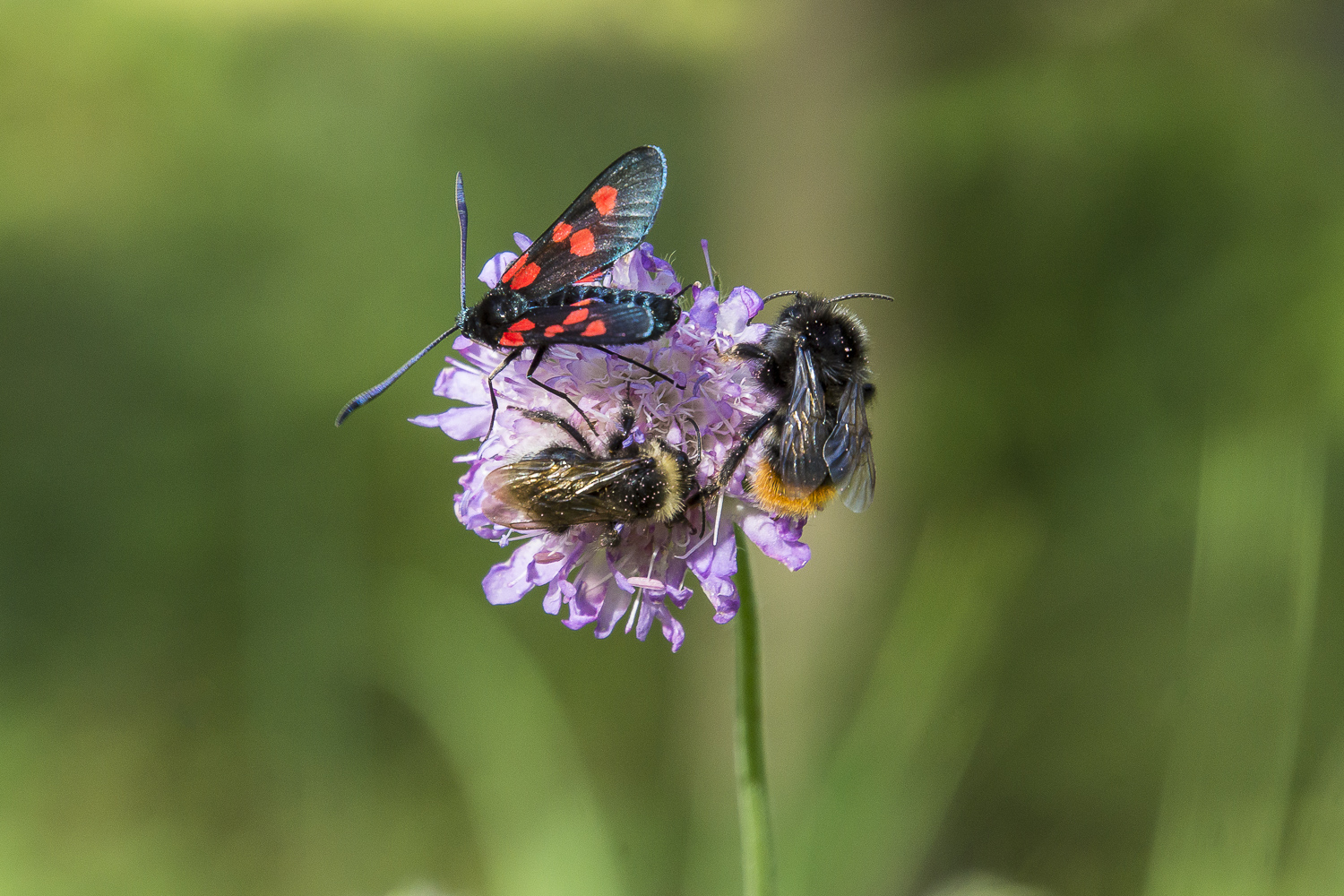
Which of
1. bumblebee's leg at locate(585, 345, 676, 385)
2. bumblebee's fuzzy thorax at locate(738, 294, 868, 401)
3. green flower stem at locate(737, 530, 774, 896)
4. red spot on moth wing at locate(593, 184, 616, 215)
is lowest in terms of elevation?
green flower stem at locate(737, 530, 774, 896)

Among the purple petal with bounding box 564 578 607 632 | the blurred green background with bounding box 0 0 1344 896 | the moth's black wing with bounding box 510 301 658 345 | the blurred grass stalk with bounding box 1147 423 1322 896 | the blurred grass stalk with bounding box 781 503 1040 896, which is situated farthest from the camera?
the blurred green background with bounding box 0 0 1344 896

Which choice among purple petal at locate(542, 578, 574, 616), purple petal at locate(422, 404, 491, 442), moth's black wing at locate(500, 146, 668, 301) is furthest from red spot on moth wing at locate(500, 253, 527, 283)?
purple petal at locate(542, 578, 574, 616)

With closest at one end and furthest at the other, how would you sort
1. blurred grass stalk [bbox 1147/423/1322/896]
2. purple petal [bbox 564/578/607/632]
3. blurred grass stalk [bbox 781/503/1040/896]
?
purple petal [bbox 564/578/607/632], blurred grass stalk [bbox 1147/423/1322/896], blurred grass stalk [bbox 781/503/1040/896]

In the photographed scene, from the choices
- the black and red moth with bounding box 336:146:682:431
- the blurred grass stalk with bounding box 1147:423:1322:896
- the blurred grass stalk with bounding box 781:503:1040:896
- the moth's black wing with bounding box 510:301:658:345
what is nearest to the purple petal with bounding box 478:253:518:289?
the black and red moth with bounding box 336:146:682:431

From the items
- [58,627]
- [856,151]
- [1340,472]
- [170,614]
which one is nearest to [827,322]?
[856,151]

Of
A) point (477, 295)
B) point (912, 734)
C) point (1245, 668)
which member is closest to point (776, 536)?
point (912, 734)

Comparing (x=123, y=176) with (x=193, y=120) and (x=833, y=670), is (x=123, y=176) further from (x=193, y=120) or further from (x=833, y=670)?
(x=833, y=670)

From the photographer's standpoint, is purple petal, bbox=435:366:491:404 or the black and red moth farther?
purple petal, bbox=435:366:491:404

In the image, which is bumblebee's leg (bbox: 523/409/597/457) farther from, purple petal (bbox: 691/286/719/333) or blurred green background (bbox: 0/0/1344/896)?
blurred green background (bbox: 0/0/1344/896)

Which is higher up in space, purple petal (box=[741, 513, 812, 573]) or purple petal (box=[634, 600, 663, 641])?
purple petal (box=[741, 513, 812, 573])
